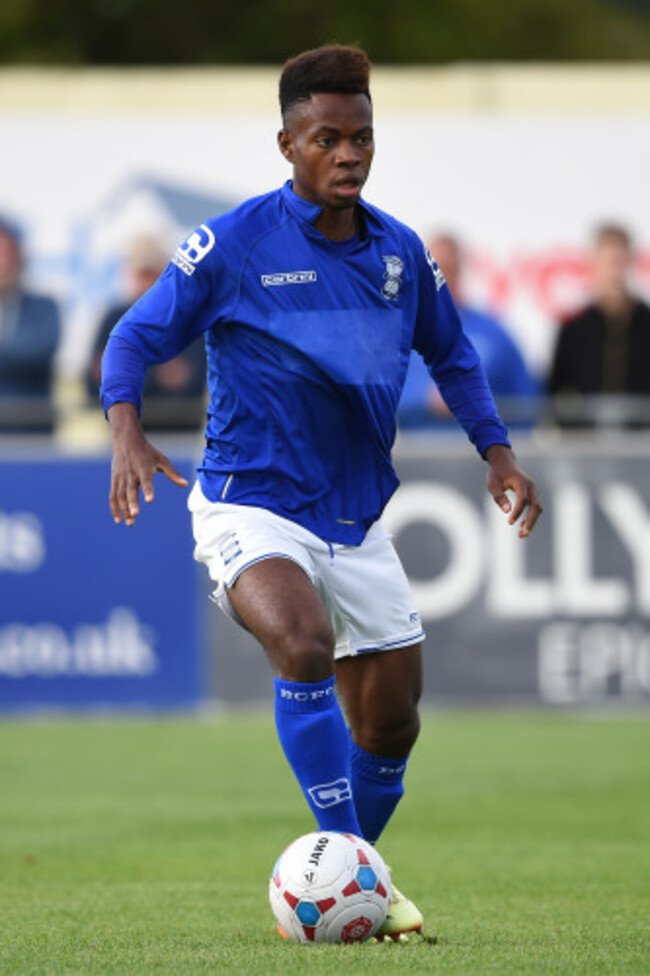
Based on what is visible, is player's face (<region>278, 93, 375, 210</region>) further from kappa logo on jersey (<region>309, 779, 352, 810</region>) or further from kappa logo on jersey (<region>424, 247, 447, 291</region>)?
kappa logo on jersey (<region>309, 779, 352, 810</region>)

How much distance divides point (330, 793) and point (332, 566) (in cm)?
71

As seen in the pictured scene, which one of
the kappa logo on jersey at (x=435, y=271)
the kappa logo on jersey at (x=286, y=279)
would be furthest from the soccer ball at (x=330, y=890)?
the kappa logo on jersey at (x=435, y=271)

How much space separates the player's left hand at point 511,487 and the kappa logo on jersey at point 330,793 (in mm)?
981

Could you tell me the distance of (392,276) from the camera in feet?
23.1

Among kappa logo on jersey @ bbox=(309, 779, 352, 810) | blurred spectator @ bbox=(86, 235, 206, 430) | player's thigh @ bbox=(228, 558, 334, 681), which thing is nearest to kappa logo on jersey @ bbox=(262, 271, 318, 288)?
player's thigh @ bbox=(228, 558, 334, 681)

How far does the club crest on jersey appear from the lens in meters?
7.03

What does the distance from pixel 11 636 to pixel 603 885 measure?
7287 millimetres

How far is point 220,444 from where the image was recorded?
6.99 m

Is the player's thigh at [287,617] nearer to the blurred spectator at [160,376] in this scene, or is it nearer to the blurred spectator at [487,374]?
the blurred spectator at [487,374]

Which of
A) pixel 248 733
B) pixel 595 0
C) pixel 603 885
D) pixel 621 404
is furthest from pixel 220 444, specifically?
pixel 595 0

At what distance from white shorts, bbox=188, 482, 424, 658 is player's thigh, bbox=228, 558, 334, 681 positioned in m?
0.06

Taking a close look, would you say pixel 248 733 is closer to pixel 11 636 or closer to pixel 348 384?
pixel 11 636

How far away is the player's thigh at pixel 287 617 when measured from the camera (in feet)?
21.4

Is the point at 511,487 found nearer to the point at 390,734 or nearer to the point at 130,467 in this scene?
the point at 390,734
